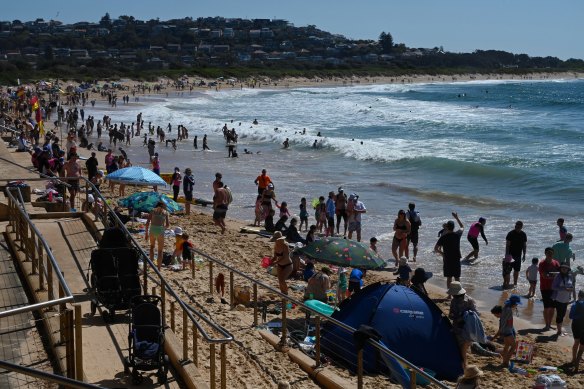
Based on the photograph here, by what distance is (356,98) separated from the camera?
92.1m

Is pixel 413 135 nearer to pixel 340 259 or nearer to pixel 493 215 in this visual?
pixel 493 215

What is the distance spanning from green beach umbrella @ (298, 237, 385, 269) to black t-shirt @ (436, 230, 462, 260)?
4.82 feet

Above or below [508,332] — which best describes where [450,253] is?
above

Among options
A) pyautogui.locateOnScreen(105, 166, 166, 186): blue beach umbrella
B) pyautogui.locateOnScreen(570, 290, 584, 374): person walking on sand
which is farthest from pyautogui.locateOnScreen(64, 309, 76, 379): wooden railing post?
pyautogui.locateOnScreen(105, 166, 166, 186): blue beach umbrella

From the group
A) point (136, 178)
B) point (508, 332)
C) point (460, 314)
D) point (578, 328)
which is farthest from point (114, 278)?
point (136, 178)

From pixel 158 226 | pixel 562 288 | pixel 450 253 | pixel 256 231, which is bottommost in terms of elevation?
pixel 256 231

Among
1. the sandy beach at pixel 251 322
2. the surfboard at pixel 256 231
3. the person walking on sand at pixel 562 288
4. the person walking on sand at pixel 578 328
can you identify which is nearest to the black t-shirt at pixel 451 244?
the sandy beach at pixel 251 322

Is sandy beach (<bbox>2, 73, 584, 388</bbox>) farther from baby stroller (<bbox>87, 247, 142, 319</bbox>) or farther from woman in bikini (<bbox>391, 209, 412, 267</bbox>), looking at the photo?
baby stroller (<bbox>87, 247, 142, 319</bbox>)

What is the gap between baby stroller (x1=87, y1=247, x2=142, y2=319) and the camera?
8258mm

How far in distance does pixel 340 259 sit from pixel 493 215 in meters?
11.5

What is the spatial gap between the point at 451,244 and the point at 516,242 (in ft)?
5.45

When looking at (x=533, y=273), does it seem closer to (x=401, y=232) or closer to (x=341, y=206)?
(x=401, y=232)

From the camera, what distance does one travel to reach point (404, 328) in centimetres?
941

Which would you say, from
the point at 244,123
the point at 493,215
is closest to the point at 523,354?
the point at 493,215
